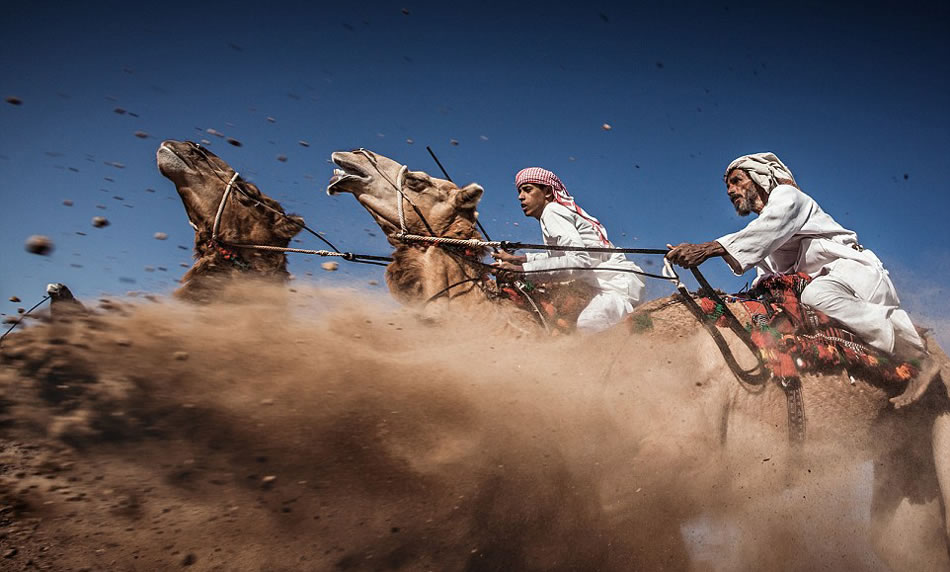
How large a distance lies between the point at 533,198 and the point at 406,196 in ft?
4.89

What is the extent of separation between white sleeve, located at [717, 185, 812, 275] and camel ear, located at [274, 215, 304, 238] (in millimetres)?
4812

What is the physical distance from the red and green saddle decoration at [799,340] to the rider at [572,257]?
0.75m

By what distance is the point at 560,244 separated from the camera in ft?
16.3

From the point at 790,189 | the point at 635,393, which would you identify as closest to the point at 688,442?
the point at 635,393

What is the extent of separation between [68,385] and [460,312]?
2.42m

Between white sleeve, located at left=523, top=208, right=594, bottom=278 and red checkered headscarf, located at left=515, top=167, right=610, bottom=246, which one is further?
red checkered headscarf, located at left=515, top=167, right=610, bottom=246

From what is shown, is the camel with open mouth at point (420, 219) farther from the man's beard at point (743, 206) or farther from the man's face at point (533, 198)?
the man's beard at point (743, 206)

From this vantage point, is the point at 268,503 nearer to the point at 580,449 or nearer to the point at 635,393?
the point at 580,449

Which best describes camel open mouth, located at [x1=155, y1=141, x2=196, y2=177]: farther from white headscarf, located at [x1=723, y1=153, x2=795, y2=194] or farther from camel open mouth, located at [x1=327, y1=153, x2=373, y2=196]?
white headscarf, located at [x1=723, y1=153, x2=795, y2=194]

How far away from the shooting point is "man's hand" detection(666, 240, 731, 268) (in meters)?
3.85

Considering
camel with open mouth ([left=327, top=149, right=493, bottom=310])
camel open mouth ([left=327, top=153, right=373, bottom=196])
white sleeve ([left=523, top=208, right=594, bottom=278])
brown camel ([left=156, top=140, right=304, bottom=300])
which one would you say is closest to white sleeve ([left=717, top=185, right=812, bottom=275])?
white sleeve ([left=523, top=208, right=594, bottom=278])

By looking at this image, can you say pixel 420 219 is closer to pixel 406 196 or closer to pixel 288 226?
pixel 406 196

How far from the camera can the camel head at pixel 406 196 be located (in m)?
4.48

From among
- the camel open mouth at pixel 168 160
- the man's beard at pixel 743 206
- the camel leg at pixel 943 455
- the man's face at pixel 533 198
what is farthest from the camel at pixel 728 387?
the camel open mouth at pixel 168 160
